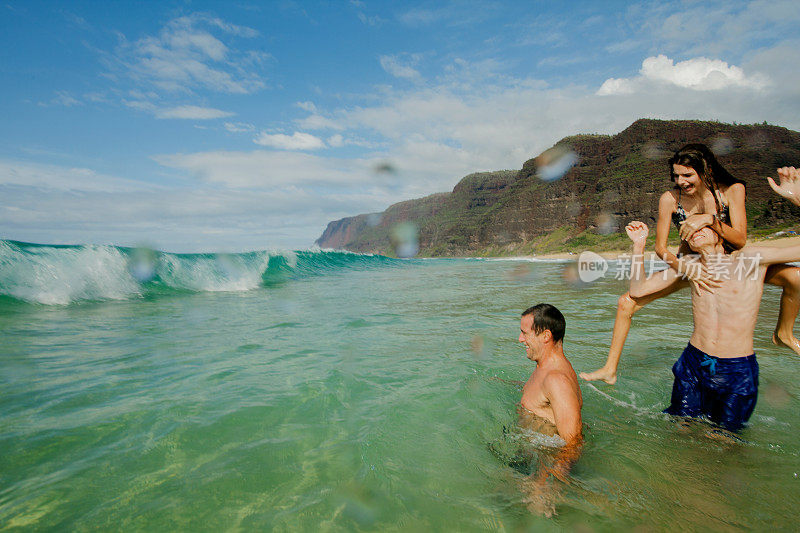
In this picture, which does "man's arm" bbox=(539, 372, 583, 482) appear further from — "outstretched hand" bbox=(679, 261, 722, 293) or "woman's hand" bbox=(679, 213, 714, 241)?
"woman's hand" bbox=(679, 213, 714, 241)

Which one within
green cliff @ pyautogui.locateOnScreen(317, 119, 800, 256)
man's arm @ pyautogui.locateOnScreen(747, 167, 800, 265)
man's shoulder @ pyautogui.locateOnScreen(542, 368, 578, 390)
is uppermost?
green cliff @ pyautogui.locateOnScreen(317, 119, 800, 256)

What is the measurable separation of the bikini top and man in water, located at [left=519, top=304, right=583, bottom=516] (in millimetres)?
1474

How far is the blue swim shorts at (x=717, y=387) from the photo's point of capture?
2.99 metres

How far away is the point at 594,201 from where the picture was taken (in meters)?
97.9

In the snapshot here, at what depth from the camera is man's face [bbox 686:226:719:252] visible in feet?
10.1

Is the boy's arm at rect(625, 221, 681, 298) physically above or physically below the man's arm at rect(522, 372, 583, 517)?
above

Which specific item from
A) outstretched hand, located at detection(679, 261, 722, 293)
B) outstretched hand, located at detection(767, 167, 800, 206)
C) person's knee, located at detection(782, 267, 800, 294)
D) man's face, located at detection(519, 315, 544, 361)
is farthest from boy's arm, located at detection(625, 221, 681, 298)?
man's face, located at detection(519, 315, 544, 361)

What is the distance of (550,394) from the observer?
2914 mm

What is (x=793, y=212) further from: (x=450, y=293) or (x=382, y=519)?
(x=382, y=519)

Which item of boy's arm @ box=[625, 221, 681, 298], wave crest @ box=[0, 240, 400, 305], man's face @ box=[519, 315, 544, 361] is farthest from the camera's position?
wave crest @ box=[0, 240, 400, 305]

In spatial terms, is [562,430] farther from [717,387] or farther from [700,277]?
[700,277]

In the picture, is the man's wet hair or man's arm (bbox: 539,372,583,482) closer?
man's arm (bbox: 539,372,583,482)

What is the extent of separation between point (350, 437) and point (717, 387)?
9.83 ft

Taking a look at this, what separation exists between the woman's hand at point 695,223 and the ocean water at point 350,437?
1.61 m
